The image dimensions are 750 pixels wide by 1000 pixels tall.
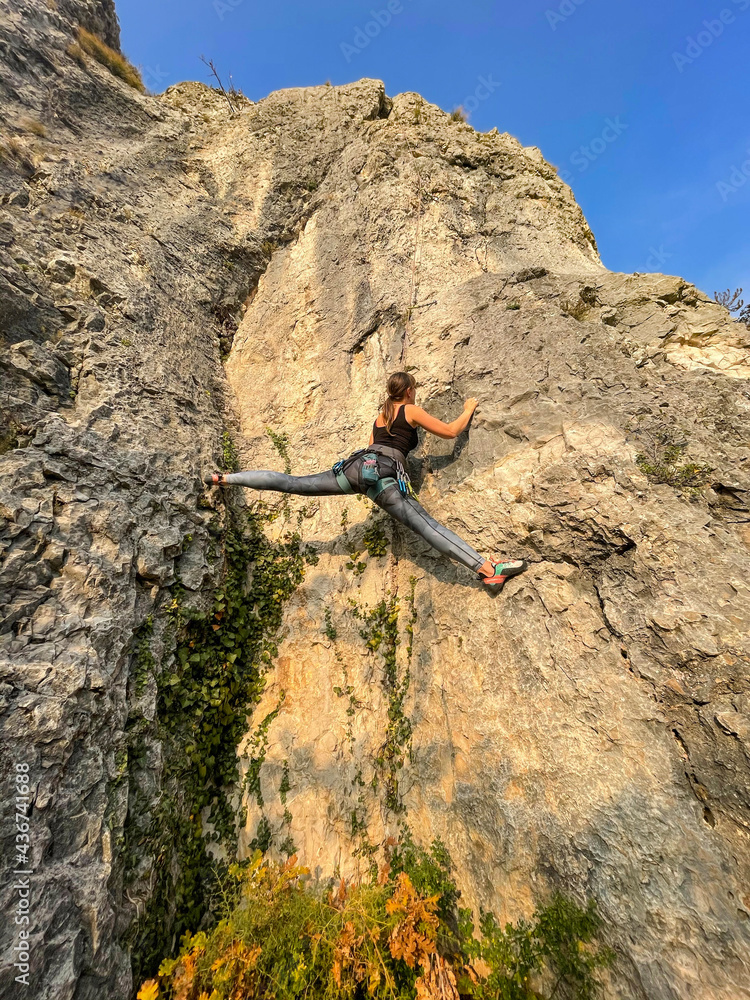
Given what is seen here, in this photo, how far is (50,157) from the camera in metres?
6.62

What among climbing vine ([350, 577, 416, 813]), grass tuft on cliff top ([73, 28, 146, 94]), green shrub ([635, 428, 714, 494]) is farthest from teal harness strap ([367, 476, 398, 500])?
grass tuft on cliff top ([73, 28, 146, 94])

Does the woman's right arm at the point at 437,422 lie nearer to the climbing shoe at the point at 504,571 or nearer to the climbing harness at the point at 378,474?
the climbing harness at the point at 378,474

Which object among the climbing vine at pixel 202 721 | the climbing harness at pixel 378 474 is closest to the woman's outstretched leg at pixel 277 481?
the climbing harness at pixel 378 474

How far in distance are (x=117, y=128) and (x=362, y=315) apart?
21.5 ft

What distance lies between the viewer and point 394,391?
533 centimetres

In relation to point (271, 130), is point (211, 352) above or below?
below

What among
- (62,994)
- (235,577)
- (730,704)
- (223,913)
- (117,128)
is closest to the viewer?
(62,994)

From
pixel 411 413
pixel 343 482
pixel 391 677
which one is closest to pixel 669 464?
pixel 411 413

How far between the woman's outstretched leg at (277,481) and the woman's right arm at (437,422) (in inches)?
52.2

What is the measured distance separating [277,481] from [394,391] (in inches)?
78.0

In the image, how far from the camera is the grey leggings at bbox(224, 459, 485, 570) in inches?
182

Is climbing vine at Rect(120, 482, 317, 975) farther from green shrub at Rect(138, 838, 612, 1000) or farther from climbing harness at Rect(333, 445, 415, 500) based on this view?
climbing harness at Rect(333, 445, 415, 500)

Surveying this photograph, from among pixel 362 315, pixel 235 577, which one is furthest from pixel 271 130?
pixel 235 577

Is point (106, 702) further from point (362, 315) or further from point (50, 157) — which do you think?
point (50, 157)
